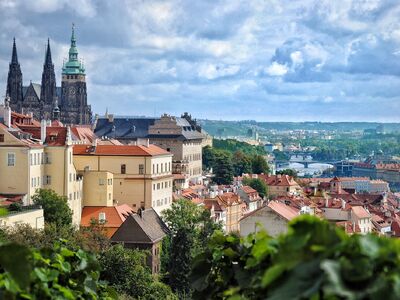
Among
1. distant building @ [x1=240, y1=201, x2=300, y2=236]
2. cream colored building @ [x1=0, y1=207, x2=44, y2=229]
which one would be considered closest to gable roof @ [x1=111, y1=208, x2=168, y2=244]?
cream colored building @ [x1=0, y1=207, x2=44, y2=229]

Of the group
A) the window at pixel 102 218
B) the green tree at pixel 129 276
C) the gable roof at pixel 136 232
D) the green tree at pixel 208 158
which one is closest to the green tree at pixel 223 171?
the green tree at pixel 208 158

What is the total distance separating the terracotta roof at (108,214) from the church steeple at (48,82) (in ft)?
390

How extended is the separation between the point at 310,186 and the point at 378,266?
14584 centimetres

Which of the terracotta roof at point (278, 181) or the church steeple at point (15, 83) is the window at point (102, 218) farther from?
the church steeple at point (15, 83)

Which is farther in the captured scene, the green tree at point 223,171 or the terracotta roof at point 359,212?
the green tree at point 223,171

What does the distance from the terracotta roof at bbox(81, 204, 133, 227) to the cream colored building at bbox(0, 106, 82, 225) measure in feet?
2.03

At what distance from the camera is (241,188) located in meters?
115

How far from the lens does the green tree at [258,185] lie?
12805 centimetres

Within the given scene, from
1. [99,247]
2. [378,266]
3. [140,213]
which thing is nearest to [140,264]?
[99,247]

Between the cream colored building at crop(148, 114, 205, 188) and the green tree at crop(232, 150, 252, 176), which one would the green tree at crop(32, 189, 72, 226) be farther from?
the green tree at crop(232, 150, 252, 176)

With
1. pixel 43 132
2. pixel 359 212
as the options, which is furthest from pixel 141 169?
pixel 359 212

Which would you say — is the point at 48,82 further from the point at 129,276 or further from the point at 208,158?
the point at 129,276

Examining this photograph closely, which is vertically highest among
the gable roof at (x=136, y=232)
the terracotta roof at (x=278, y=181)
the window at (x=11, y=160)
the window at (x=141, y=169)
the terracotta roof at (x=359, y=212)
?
the window at (x=11, y=160)

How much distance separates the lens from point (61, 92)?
Result: 18262 centimetres
